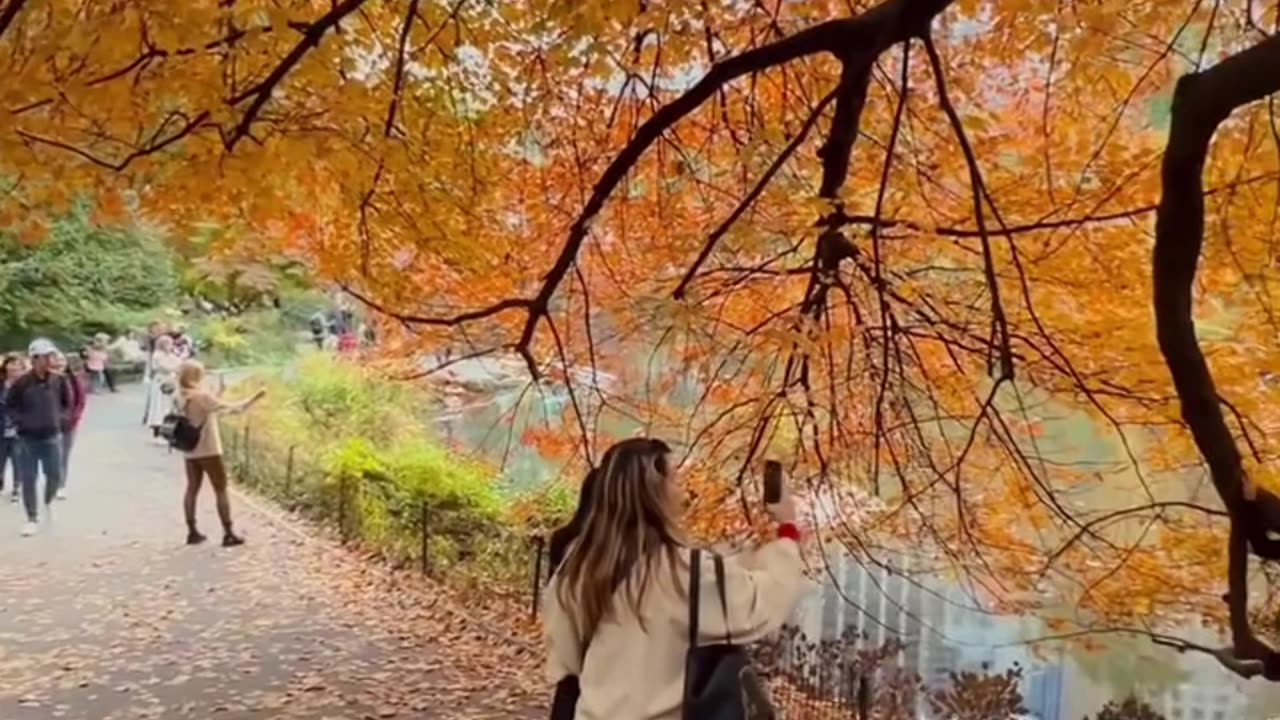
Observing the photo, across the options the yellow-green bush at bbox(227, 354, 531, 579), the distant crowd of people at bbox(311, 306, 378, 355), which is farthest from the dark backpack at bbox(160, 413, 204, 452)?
the distant crowd of people at bbox(311, 306, 378, 355)

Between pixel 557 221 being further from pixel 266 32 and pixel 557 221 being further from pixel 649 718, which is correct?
pixel 649 718

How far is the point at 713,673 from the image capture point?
2475 mm

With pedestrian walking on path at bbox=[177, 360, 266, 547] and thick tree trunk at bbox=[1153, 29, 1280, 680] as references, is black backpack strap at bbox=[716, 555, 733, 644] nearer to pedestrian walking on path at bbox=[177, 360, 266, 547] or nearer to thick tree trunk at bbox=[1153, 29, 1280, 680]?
thick tree trunk at bbox=[1153, 29, 1280, 680]

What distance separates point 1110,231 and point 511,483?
20.4 feet

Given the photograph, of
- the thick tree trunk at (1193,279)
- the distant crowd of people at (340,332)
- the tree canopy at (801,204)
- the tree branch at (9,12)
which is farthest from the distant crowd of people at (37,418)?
the thick tree trunk at (1193,279)

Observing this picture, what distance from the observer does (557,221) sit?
6762mm

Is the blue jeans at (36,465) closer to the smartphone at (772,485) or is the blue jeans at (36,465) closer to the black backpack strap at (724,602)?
the smartphone at (772,485)

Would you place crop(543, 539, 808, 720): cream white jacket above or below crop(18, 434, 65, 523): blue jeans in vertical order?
above

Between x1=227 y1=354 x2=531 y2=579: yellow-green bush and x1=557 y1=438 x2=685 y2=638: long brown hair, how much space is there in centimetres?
680

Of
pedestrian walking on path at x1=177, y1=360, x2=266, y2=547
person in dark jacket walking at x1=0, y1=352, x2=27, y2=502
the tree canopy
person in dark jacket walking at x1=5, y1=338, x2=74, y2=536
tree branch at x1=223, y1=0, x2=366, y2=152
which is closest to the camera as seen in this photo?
Result: tree branch at x1=223, y1=0, x2=366, y2=152

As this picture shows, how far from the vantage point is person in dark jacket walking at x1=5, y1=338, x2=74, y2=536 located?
31.9 ft

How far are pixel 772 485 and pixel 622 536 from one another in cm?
38

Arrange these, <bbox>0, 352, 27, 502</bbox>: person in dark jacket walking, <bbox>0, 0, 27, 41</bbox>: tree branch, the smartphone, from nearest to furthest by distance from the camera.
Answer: the smartphone
<bbox>0, 0, 27, 41</bbox>: tree branch
<bbox>0, 352, 27, 502</bbox>: person in dark jacket walking

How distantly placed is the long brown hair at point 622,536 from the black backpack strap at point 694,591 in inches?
1.2
